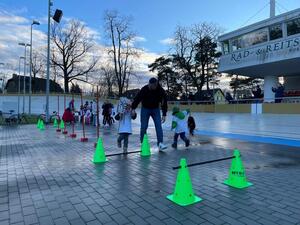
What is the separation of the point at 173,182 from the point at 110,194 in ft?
3.88

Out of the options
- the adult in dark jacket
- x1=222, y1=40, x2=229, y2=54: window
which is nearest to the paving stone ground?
the adult in dark jacket

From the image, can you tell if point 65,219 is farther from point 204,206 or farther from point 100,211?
point 204,206

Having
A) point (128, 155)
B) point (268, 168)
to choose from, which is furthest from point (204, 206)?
point (128, 155)

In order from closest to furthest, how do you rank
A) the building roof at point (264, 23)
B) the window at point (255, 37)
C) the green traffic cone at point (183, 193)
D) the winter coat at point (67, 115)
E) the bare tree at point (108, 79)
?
the green traffic cone at point (183, 193) < the winter coat at point (67, 115) < the building roof at point (264, 23) < the window at point (255, 37) < the bare tree at point (108, 79)

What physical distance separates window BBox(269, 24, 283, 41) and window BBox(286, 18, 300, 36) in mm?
717

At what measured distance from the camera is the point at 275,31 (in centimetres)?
2294

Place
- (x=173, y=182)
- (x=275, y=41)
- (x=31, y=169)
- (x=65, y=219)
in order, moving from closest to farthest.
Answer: (x=65, y=219), (x=173, y=182), (x=31, y=169), (x=275, y=41)

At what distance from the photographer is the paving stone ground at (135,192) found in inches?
Answer: 131

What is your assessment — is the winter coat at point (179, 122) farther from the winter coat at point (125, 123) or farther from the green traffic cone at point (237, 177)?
the green traffic cone at point (237, 177)

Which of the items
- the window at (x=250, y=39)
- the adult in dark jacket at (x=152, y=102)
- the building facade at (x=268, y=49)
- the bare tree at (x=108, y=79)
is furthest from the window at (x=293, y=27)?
the bare tree at (x=108, y=79)

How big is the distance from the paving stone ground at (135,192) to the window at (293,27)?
17.9 metres

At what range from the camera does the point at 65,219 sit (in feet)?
10.8

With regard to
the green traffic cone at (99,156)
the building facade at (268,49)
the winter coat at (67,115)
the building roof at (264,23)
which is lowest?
the green traffic cone at (99,156)

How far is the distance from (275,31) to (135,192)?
23.1 metres
